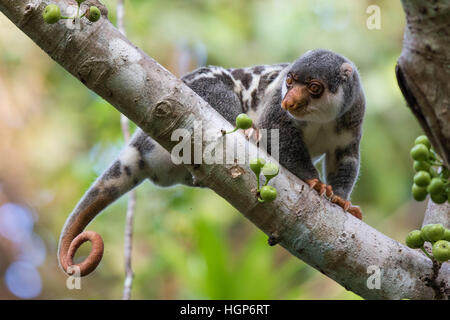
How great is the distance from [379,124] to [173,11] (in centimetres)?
324

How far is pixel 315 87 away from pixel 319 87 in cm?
3

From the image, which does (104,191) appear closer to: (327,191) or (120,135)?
(327,191)

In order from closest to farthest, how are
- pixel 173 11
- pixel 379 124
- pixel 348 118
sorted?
1. pixel 348 118
2. pixel 173 11
3. pixel 379 124

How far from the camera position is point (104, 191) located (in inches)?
146

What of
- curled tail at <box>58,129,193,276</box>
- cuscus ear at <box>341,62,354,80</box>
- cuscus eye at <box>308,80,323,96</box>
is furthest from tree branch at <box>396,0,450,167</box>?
curled tail at <box>58,129,193,276</box>

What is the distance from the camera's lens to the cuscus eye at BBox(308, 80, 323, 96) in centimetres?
371

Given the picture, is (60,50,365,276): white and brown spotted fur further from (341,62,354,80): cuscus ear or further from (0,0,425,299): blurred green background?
(0,0,425,299): blurred green background

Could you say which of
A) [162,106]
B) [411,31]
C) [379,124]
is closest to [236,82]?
[162,106]

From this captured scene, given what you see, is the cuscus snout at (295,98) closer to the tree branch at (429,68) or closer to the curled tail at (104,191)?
the curled tail at (104,191)

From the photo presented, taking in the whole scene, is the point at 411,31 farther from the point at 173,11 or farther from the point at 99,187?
the point at 173,11

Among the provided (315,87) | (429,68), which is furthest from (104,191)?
(429,68)
